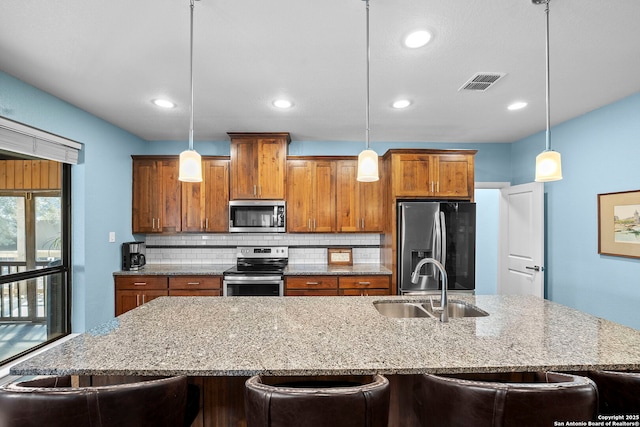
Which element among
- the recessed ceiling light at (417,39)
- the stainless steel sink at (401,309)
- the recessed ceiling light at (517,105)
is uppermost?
the recessed ceiling light at (417,39)

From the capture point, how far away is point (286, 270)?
3.70 metres

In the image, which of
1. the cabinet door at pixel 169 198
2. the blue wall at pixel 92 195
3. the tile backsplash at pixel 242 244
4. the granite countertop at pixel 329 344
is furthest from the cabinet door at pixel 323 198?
the blue wall at pixel 92 195

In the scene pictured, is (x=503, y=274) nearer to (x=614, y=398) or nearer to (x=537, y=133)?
(x=537, y=133)

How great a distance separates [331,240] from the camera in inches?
166

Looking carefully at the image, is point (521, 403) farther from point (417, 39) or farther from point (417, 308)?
point (417, 39)

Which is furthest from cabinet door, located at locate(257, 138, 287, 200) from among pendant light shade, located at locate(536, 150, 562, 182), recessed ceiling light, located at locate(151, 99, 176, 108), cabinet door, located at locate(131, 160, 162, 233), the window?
pendant light shade, located at locate(536, 150, 562, 182)

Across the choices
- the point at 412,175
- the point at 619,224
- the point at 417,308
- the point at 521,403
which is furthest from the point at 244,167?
the point at 619,224

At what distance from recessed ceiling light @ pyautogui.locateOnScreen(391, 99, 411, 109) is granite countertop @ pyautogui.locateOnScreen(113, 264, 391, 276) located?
70.2 inches

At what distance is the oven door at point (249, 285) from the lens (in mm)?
3512

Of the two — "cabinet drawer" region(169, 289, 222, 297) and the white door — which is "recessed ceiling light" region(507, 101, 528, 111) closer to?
the white door

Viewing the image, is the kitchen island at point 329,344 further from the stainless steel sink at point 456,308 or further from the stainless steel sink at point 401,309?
the stainless steel sink at point 401,309

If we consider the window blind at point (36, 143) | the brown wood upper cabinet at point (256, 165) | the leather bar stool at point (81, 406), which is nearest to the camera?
the leather bar stool at point (81, 406)

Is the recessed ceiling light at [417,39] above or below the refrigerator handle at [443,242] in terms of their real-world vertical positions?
above

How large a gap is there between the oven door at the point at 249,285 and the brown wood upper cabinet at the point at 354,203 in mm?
1070
